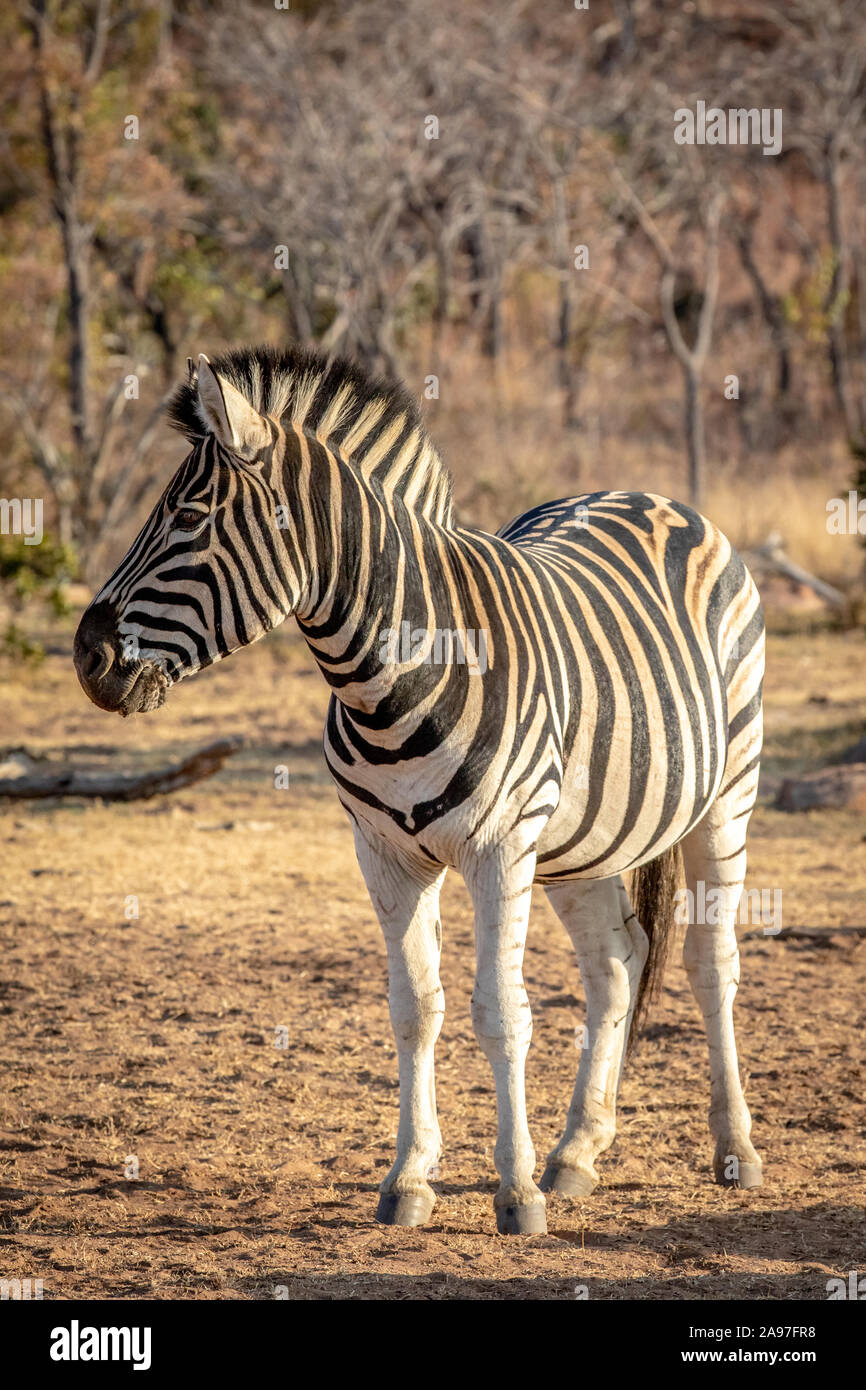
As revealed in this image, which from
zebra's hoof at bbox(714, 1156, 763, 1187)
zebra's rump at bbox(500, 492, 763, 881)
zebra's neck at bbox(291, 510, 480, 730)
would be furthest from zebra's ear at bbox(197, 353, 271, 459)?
zebra's hoof at bbox(714, 1156, 763, 1187)

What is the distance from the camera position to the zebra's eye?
136 inches

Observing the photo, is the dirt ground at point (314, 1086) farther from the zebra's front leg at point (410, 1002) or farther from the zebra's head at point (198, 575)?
the zebra's head at point (198, 575)

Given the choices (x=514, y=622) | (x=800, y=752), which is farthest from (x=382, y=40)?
(x=514, y=622)

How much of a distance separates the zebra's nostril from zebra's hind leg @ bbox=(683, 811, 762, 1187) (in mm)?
2065

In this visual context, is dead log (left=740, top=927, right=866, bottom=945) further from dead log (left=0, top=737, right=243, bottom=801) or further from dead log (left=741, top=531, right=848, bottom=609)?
dead log (left=741, top=531, right=848, bottom=609)

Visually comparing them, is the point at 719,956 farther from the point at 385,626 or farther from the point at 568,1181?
the point at 385,626

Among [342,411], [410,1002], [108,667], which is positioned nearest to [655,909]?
[410,1002]

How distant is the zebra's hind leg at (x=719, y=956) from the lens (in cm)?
443

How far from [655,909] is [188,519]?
2.17m

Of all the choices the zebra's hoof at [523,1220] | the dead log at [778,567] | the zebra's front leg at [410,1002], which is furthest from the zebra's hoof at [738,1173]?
the dead log at [778,567]

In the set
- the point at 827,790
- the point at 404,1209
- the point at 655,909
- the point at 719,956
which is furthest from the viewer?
the point at 827,790

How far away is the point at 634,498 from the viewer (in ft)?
16.1

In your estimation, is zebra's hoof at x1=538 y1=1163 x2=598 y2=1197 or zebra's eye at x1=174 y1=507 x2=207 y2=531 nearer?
zebra's eye at x1=174 y1=507 x2=207 y2=531

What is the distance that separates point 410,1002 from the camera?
3.96 metres
